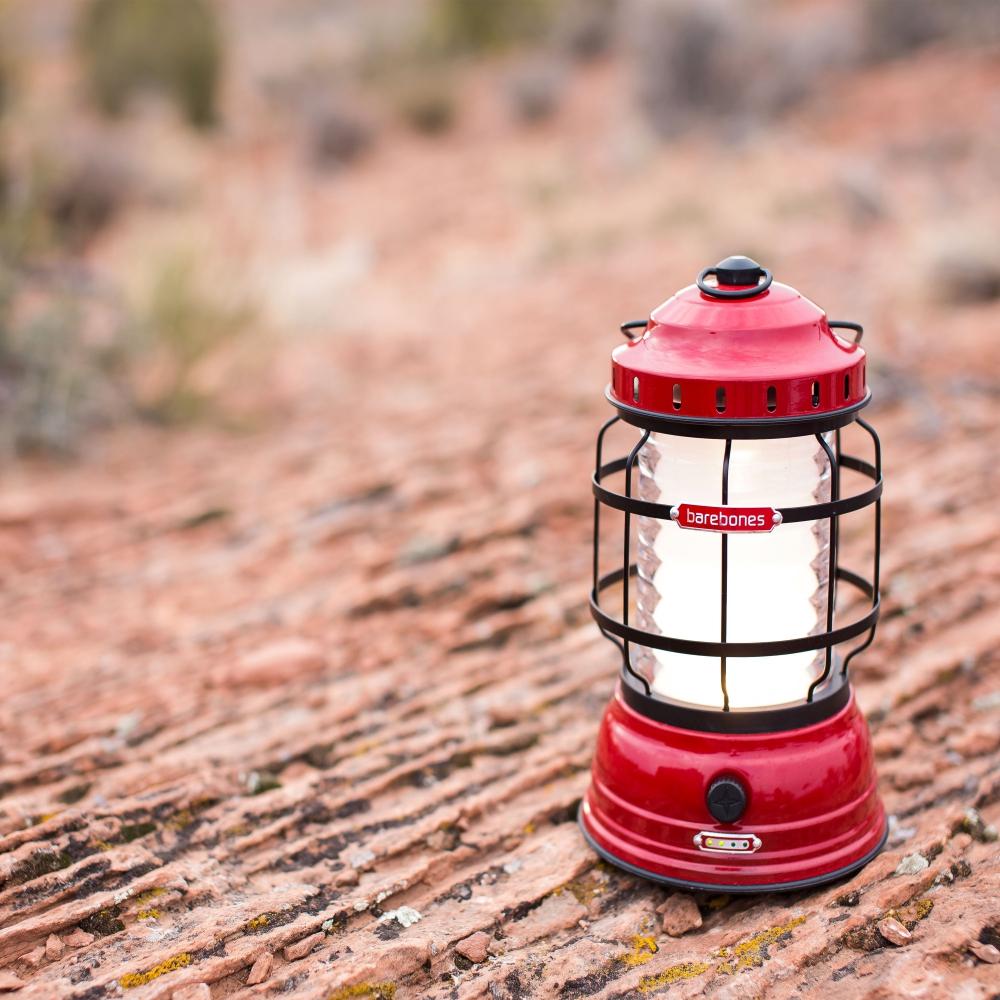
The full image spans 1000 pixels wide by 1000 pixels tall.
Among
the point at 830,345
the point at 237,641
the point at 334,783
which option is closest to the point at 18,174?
the point at 237,641

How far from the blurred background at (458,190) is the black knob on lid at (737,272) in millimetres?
3232

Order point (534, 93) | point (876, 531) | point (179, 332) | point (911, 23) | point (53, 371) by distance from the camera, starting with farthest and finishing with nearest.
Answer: point (534, 93) → point (911, 23) → point (179, 332) → point (53, 371) → point (876, 531)

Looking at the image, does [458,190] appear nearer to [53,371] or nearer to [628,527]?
[53,371]

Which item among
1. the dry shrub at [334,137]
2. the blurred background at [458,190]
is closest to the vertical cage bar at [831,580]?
the blurred background at [458,190]

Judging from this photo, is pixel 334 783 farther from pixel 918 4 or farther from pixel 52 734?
pixel 918 4

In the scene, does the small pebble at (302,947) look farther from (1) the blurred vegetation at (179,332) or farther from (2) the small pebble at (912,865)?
(1) the blurred vegetation at (179,332)

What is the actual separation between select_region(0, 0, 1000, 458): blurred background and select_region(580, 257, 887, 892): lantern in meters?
3.18

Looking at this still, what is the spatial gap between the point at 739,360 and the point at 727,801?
2.77ft

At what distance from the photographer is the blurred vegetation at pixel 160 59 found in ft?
60.4

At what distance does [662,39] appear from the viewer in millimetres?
14500

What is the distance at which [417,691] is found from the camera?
11.2 feet

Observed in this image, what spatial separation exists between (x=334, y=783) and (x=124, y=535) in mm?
2230

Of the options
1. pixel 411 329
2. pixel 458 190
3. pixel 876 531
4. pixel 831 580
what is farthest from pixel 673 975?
pixel 458 190

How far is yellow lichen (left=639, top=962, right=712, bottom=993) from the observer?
217 centimetres
